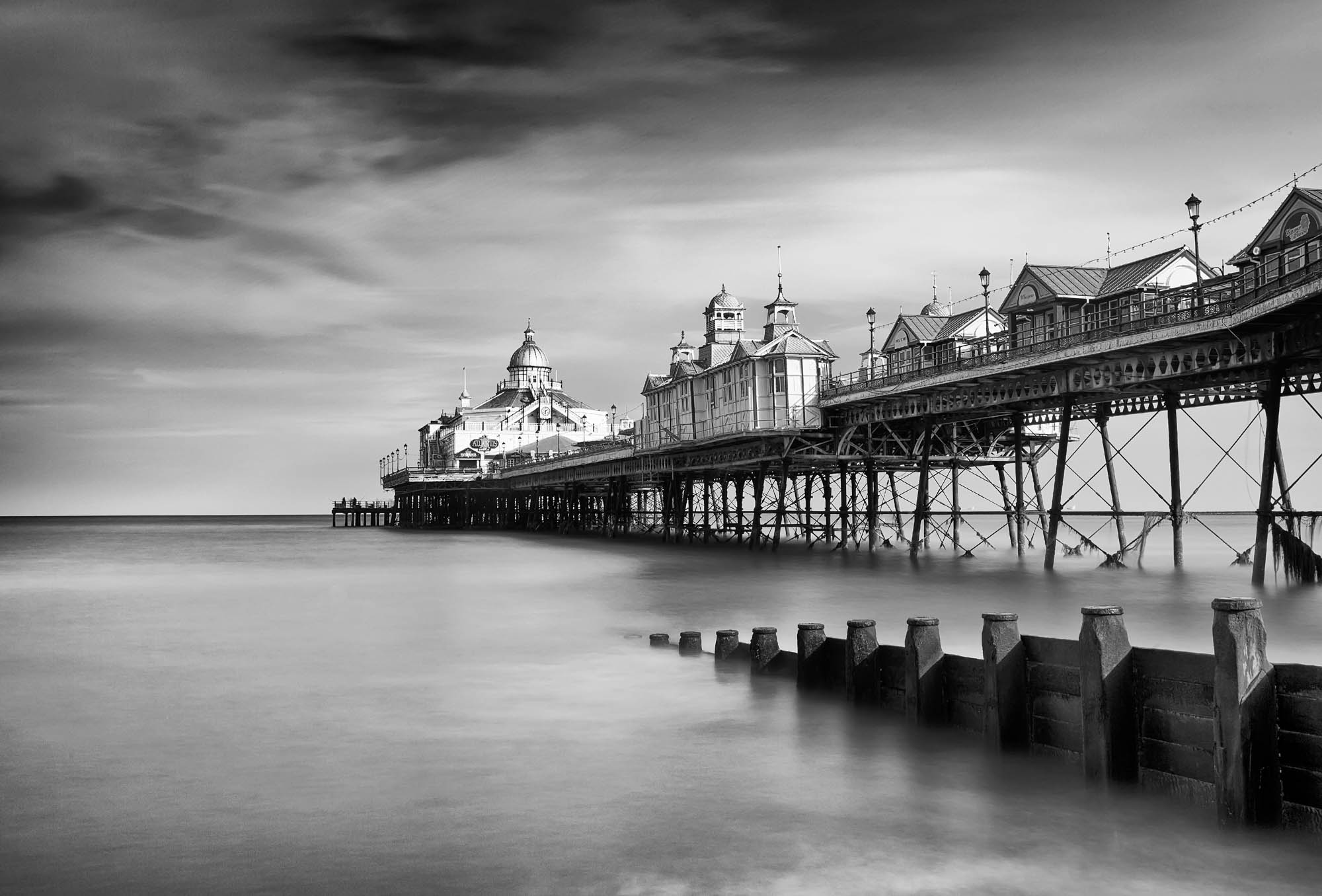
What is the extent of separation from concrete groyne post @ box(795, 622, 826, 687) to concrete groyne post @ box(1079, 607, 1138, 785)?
5.72 metres

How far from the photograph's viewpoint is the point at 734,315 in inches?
2987

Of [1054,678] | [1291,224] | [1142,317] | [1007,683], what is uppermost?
[1291,224]

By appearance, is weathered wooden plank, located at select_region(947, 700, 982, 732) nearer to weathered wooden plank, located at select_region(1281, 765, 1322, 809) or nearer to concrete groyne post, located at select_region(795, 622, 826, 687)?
concrete groyne post, located at select_region(795, 622, 826, 687)

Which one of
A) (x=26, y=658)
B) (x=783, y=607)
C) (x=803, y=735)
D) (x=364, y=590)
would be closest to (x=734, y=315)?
(x=364, y=590)

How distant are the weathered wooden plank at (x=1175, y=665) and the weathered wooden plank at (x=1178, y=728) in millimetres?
336

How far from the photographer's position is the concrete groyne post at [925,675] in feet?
43.8

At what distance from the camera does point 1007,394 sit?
3825 centimetres

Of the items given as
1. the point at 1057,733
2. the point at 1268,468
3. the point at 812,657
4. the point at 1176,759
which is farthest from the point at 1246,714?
the point at 1268,468

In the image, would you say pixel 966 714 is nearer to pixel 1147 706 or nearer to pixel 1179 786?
pixel 1147 706

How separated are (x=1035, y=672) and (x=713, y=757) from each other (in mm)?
4161

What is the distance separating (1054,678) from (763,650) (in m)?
6.86

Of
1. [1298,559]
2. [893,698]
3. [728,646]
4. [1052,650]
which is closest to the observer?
[1052,650]

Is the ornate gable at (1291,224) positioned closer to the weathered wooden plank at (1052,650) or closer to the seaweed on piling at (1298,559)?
the seaweed on piling at (1298,559)

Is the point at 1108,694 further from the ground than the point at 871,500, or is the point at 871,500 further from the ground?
the point at 871,500
